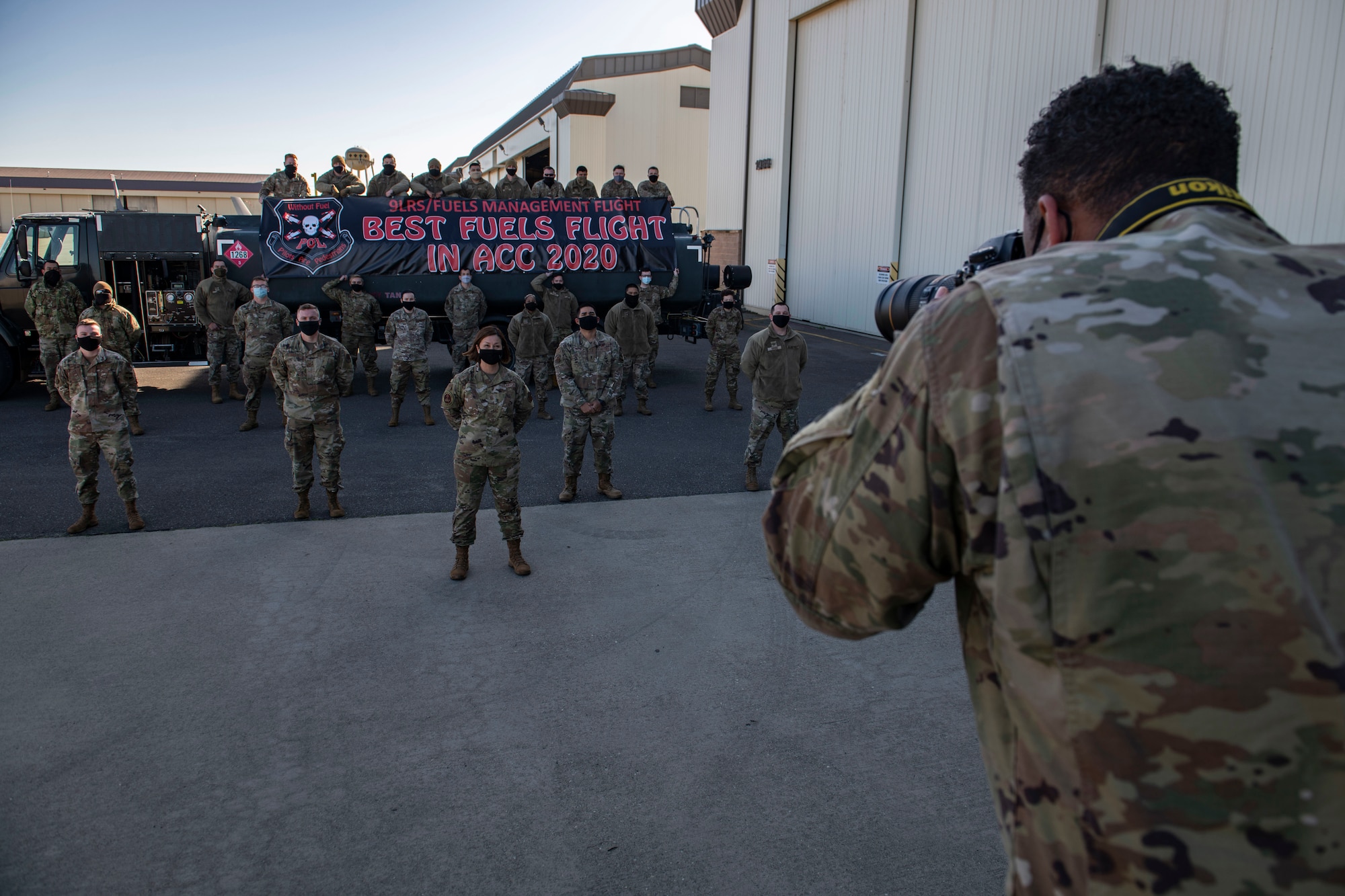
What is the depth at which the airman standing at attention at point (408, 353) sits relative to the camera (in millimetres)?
10922

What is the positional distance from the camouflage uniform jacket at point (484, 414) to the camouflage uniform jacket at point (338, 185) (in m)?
9.89

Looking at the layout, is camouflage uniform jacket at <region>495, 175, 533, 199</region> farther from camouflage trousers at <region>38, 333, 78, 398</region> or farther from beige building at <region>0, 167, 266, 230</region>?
beige building at <region>0, 167, 266, 230</region>

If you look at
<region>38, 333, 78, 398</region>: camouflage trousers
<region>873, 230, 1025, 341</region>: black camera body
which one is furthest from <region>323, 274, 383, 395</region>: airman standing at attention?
<region>873, 230, 1025, 341</region>: black camera body

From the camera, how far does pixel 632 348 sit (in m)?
12.1

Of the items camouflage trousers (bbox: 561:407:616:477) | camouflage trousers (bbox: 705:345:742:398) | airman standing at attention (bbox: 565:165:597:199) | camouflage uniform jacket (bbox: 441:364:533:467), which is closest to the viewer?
camouflage uniform jacket (bbox: 441:364:533:467)

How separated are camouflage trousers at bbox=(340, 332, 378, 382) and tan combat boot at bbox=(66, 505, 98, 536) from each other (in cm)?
641

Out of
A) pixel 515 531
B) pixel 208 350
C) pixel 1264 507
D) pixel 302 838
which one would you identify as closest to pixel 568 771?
pixel 302 838

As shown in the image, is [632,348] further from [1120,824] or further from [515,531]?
[1120,824]

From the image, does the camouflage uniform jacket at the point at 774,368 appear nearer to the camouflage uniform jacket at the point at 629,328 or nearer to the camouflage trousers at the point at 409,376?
Result: the camouflage uniform jacket at the point at 629,328

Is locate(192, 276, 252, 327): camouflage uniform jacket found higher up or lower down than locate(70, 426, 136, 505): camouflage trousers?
higher up

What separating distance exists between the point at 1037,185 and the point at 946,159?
17.3 meters

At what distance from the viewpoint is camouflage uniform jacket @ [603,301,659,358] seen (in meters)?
12.1

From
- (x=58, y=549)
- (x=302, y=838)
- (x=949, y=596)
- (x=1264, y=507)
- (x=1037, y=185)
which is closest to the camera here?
(x=1264, y=507)

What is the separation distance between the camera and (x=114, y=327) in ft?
35.4
